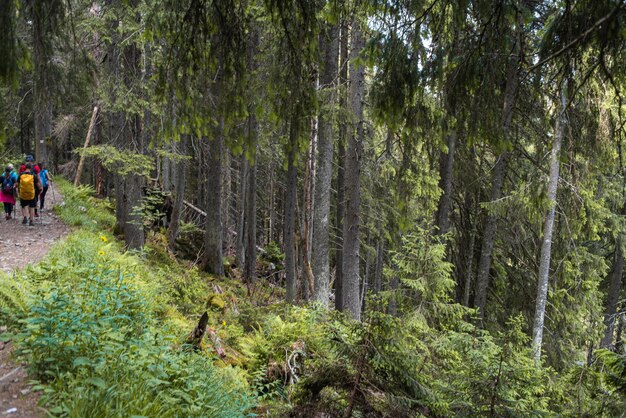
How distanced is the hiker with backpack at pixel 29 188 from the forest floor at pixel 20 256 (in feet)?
1.39

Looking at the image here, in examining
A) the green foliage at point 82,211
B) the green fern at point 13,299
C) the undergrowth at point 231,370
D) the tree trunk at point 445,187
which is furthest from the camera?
the green foliage at point 82,211

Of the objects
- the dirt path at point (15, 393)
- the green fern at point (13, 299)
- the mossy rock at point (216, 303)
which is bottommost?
the mossy rock at point (216, 303)

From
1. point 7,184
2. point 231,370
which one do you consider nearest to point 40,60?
point 231,370

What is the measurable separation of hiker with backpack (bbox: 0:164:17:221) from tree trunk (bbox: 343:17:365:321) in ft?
29.1

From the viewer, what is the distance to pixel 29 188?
10.6 m

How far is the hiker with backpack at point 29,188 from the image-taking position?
417 inches

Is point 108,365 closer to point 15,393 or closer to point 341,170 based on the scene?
point 15,393

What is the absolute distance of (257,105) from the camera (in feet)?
15.1

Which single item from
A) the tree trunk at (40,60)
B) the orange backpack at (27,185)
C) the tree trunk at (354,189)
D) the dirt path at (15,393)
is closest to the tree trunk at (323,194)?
the tree trunk at (354,189)

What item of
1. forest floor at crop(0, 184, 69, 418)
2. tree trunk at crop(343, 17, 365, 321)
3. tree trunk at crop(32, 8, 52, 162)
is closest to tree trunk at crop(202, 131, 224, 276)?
tree trunk at crop(343, 17, 365, 321)

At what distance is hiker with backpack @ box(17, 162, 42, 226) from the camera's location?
10.6 m

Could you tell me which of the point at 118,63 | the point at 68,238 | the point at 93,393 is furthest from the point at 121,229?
the point at 93,393

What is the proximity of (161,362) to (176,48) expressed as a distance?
10.1 ft

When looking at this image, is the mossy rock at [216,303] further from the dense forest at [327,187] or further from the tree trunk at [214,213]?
the tree trunk at [214,213]
